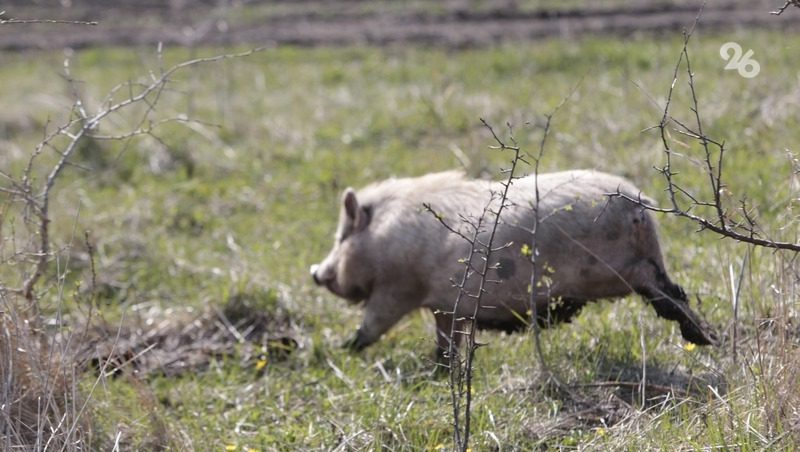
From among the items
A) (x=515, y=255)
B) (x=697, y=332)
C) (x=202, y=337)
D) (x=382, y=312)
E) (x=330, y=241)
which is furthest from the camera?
(x=330, y=241)

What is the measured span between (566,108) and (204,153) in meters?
3.23

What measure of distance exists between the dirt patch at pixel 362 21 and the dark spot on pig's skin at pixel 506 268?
7741 millimetres

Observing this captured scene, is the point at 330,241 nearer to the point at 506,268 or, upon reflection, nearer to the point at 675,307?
the point at 506,268

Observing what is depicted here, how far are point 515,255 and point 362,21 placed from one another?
12861 mm

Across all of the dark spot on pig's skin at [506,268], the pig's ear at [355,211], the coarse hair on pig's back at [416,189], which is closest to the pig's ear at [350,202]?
the pig's ear at [355,211]

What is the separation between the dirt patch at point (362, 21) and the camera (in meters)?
14.0

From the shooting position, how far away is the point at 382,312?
217 inches

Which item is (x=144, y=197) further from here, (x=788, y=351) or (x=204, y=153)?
(x=788, y=351)

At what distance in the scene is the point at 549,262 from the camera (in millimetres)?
4820

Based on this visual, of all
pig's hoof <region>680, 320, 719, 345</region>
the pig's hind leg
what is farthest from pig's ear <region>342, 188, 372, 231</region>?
pig's hoof <region>680, 320, 719, 345</region>

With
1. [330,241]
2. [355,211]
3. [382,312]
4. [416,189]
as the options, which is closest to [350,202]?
[355,211]

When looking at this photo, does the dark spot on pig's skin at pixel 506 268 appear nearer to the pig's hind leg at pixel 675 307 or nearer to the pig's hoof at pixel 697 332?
the pig's hind leg at pixel 675 307

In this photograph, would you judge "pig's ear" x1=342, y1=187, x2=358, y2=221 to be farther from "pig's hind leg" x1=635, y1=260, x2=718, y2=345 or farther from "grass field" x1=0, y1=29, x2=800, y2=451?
"pig's hind leg" x1=635, y1=260, x2=718, y2=345

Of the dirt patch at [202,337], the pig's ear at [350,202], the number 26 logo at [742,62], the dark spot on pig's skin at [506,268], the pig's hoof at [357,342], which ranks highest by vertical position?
the number 26 logo at [742,62]
